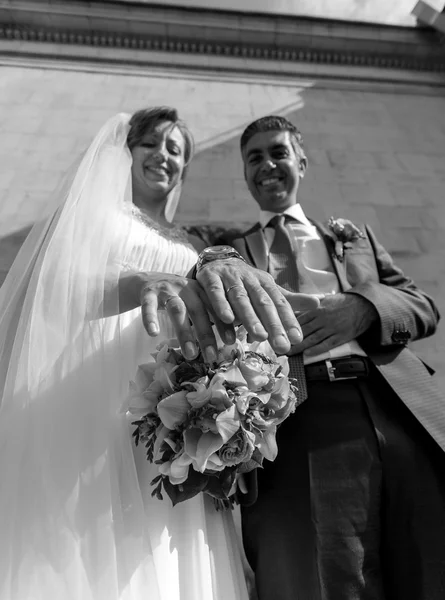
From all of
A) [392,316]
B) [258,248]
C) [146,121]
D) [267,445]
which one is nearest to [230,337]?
[267,445]

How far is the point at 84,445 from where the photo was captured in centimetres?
139

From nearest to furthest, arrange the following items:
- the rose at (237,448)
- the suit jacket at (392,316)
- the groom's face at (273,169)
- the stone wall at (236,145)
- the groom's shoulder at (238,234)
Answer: the rose at (237,448) < the suit jacket at (392,316) < the groom's shoulder at (238,234) < the groom's face at (273,169) < the stone wall at (236,145)

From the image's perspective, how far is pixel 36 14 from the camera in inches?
181

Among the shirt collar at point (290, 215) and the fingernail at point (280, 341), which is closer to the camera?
the fingernail at point (280, 341)

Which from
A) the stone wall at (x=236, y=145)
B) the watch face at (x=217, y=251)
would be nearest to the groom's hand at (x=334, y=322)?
the watch face at (x=217, y=251)

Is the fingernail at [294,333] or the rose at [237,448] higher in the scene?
the fingernail at [294,333]

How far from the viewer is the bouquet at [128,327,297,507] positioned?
52.1 inches

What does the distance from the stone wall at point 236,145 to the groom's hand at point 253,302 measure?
5.64 ft

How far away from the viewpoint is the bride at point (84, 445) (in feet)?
4.02

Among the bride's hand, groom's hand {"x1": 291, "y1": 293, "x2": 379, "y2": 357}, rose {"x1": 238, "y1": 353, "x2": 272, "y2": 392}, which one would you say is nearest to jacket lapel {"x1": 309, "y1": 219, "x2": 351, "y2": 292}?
groom's hand {"x1": 291, "y1": 293, "x2": 379, "y2": 357}

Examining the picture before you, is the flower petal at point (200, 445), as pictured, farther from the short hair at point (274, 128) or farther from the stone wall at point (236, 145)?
the stone wall at point (236, 145)

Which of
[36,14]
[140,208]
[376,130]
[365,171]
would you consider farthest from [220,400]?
[36,14]

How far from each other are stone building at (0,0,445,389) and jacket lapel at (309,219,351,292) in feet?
3.56

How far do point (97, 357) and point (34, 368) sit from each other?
0.19 meters
